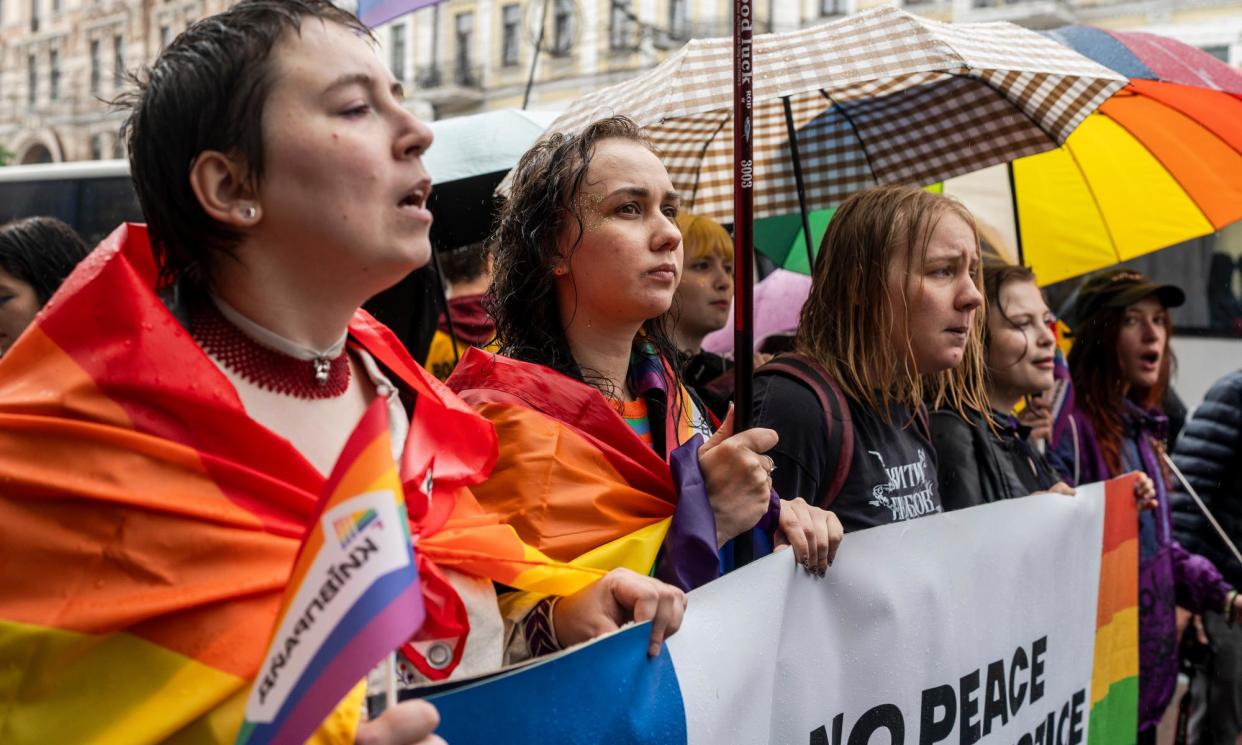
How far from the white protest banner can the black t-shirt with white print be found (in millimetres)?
120

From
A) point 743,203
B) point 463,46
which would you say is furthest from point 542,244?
point 463,46

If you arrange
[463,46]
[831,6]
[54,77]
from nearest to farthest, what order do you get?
[831,6] < [463,46] < [54,77]

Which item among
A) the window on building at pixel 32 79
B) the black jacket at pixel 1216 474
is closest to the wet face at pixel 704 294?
the black jacket at pixel 1216 474

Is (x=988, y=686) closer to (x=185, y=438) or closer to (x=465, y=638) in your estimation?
(x=465, y=638)

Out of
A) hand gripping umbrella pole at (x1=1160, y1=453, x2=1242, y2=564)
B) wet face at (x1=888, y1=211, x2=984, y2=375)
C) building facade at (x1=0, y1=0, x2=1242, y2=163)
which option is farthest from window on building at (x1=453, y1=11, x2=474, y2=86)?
wet face at (x1=888, y1=211, x2=984, y2=375)

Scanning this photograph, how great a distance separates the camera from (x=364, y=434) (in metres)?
1.14

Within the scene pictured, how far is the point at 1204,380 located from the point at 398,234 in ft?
39.3

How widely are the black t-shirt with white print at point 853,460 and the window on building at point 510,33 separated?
128 ft

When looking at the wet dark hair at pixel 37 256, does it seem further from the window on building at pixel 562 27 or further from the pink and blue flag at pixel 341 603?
the window on building at pixel 562 27

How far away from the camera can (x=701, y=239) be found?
415 centimetres

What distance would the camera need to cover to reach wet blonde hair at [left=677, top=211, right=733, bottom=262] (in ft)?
13.6

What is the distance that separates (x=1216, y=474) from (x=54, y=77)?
5930 centimetres

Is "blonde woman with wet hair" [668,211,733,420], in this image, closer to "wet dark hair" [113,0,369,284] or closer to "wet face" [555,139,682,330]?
"wet face" [555,139,682,330]

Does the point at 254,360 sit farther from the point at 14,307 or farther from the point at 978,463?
the point at 978,463
